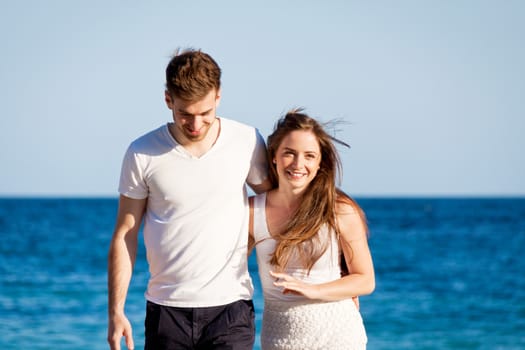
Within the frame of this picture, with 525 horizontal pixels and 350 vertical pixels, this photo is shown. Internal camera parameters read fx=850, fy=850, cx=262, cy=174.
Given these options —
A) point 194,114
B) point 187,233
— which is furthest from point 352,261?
point 194,114

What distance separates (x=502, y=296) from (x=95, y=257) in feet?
35.2

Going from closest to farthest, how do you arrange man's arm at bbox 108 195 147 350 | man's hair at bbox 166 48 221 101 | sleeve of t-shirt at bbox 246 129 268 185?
man's hair at bbox 166 48 221 101 < man's arm at bbox 108 195 147 350 < sleeve of t-shirt at bbox 246 129 268 185

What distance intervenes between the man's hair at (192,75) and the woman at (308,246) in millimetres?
515

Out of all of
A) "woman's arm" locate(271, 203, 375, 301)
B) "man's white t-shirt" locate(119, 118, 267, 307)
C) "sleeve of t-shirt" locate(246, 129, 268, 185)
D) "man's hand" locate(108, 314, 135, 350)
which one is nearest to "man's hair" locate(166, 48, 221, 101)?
"man's white t-shirt" locate(119, 118, 267, 307)

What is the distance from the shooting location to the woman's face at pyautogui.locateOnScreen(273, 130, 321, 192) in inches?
153

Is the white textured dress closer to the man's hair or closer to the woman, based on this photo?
the woman

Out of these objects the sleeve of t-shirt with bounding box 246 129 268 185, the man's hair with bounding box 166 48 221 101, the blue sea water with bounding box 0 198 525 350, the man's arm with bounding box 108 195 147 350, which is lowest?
the blue sea water with bounding box 0 198 525 350

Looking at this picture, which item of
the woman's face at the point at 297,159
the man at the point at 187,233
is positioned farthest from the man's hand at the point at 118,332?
the woman's face at the point at 297,159

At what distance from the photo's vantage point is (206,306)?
3.73 m

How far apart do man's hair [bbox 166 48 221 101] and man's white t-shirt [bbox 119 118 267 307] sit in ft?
1.04

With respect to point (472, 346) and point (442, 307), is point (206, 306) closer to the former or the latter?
point (472, 346)

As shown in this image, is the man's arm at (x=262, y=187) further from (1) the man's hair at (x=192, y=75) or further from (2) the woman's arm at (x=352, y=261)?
(1) the man's hair at (x=192, y=75)

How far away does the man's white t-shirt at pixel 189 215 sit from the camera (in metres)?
3.73

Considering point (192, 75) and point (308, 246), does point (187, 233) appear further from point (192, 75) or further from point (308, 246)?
point (192, 75)
